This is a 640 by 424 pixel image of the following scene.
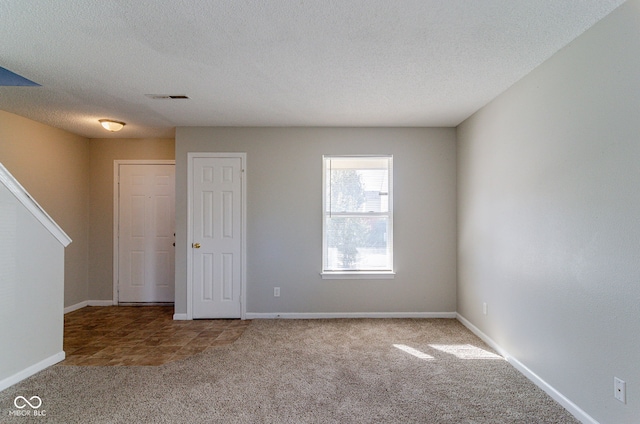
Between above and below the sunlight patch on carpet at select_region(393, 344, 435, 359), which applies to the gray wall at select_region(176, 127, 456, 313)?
above

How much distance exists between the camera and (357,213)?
4.54 meters

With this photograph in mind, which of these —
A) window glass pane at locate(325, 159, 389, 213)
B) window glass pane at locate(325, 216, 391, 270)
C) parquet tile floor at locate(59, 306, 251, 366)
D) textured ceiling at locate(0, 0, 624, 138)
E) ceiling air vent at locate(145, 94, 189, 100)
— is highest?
ceiling air vent at locate(145, 94, 189, 100)

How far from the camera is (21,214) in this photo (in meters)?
2.81

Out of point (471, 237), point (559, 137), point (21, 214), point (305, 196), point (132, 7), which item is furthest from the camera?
point (305, 196)

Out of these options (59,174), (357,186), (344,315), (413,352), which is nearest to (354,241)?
(357,186)

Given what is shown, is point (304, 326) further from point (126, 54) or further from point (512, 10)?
point (512, 10)

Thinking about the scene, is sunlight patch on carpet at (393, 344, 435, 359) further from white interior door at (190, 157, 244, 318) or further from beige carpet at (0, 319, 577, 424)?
white interior door at (190, 157, 244, 318)

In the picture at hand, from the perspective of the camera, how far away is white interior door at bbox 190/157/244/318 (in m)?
4.41

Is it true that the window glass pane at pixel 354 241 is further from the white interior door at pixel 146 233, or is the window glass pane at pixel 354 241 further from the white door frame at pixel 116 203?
the white door frame at pixel 116 203

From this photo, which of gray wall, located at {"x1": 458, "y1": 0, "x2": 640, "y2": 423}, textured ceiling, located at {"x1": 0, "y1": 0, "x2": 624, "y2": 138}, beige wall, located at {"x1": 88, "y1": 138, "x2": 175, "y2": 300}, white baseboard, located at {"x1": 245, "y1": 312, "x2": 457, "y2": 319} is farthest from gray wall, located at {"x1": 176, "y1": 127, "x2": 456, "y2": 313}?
beige wall, located at {"x1": 88, "y1": 138, "x2": 175, "y2": 300}

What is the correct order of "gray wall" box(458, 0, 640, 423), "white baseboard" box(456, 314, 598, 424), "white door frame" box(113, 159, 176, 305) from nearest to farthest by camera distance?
"gray wall" box(458, 0, 640, 423), "white baseboard" box(456, 314, 598, 424), "white door frame" box(113, 159, 176, 305)

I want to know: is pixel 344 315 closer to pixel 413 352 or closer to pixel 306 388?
pixel 413 352

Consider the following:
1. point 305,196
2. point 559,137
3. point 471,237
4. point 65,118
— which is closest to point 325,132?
point 305,196

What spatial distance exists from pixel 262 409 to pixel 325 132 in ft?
10.7
